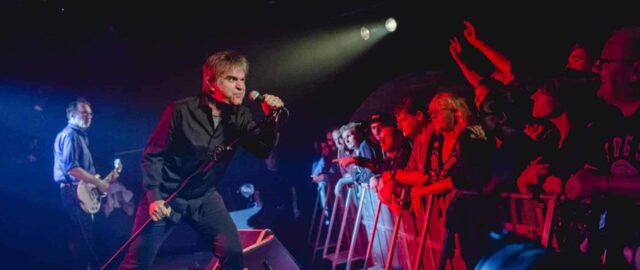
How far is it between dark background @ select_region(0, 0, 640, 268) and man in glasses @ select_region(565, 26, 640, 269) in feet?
6.42

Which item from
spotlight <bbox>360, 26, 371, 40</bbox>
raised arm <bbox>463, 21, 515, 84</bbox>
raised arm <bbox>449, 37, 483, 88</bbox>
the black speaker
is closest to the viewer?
the black speaker

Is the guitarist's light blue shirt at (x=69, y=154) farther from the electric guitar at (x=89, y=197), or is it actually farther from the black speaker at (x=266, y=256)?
the black speaker at (x=266, y=256)

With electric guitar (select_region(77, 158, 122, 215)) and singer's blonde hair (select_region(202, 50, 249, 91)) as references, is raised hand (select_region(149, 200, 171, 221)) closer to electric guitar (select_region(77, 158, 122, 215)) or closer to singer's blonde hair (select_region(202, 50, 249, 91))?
singer's blonde hair (select_region(202, 50, 249, 91))

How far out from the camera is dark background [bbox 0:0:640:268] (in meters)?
6.94

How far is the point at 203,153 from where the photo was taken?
3.18 m

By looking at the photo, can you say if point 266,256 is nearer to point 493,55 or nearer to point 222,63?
point 222,63

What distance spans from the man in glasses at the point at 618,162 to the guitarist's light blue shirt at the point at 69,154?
19.8 ft

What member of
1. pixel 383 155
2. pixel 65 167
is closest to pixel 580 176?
pixel 383 155

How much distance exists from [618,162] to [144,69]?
327 inches

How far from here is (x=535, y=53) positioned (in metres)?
4.36

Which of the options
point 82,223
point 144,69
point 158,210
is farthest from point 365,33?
point 158,210

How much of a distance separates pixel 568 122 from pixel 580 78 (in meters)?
0.39

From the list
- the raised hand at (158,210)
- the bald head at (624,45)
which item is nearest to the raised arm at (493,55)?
the bald head at (624,45)

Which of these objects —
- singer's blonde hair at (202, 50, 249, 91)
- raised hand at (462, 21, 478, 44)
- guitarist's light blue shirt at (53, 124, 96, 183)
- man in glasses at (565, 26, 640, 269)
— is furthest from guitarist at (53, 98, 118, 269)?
man in glasses at (565, 26, 640, 269)
